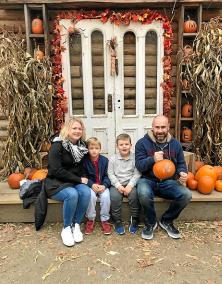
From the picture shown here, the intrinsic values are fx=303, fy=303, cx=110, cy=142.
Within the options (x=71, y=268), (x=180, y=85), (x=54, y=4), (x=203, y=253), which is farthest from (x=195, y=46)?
(x=71, y=268)

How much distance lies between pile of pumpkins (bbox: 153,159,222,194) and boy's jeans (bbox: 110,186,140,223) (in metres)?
0.38

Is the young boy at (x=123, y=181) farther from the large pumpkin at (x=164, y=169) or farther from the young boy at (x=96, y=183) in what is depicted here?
the large pumpkin at (x=164, y=169)

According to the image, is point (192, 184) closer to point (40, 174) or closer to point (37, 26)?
point (40, 174)

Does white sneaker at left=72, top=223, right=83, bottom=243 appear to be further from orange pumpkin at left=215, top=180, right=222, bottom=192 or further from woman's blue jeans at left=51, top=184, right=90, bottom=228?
orange pumpkin at left=215, top=180, right=222, bottom=192

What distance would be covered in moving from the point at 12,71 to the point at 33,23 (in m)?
1.10

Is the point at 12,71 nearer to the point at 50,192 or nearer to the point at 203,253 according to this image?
the point at 50,192

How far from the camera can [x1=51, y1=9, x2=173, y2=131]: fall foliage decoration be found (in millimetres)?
4750

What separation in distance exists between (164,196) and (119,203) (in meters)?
0.55

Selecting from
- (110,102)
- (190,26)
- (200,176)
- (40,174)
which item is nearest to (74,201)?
(40,174)

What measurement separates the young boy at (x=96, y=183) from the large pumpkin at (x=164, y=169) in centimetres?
61

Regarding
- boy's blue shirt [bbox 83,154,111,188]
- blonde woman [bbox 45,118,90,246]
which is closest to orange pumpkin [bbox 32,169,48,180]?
blonde woman [bbox 45,118,90,246]

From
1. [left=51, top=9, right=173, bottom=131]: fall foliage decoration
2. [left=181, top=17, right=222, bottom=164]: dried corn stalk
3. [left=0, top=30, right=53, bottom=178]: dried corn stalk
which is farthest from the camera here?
[left=51, top=9, right=173, bottom=131]: fall foliage decoration

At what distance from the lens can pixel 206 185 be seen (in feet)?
12.4

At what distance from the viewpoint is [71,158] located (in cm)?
355
